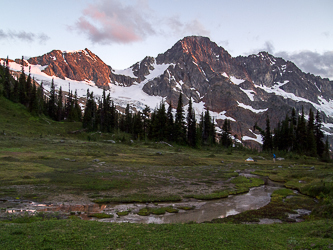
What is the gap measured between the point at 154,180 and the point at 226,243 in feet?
58.4

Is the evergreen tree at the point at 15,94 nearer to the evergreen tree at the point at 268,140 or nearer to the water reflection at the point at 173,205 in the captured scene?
the water reflection at the point at 173,205

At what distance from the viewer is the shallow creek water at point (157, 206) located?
1430 centimetres

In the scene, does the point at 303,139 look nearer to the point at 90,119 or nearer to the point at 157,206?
the point at 90,119

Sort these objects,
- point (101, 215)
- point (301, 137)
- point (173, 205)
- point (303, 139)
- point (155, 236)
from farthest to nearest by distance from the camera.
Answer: point (301, 137) < point (303, 139) < point (173, 205) < point (101, 215) < point (155, 236)

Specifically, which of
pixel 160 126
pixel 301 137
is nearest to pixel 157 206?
pixel 160 126

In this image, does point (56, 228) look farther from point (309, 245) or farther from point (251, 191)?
point (251, 191)

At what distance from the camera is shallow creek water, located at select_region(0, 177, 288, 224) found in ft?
46.9

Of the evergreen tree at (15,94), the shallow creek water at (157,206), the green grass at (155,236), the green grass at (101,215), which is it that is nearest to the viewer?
the green grass at (155,236)

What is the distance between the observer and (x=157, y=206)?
1756 centimetres

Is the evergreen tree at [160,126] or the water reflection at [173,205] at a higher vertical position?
the evergreen tree at [160,126]

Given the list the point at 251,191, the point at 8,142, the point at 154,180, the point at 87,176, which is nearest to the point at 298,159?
the point at 251,191

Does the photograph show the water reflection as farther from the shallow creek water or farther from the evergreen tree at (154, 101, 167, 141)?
the evergreen tree at (154, 101, 167, 141)

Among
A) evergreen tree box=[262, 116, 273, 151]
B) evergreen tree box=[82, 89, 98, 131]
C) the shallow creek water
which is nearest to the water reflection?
the shallow creek water

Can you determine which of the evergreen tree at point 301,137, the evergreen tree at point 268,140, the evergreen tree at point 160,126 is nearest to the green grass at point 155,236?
the evergreen tree at point 160,126
